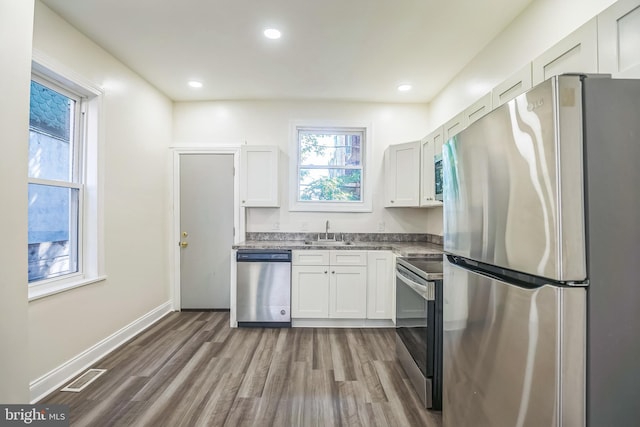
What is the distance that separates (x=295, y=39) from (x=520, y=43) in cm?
174

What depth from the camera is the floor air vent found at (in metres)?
2.11

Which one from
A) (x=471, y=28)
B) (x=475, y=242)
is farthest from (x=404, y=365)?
(x=471, y=28)

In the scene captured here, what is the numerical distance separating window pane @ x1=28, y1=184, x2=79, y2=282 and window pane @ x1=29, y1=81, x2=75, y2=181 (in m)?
0.14

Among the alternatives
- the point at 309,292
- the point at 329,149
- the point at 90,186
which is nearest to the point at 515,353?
the point at 309,292

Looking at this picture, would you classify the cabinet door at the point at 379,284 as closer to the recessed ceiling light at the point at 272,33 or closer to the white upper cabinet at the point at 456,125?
the white upper cabinet at the point at 456,125

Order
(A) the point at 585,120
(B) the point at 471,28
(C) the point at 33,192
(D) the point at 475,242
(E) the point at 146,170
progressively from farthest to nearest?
(E) the point at 146,170 < (B) the point at 471,28 < (C) the point at 33,192 < (D) the point at 475,242 < (A) the point at 585,120

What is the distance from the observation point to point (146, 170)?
3.30 meters

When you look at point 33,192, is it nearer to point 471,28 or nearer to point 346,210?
point 346,210

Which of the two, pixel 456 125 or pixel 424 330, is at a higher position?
pixel 456 125

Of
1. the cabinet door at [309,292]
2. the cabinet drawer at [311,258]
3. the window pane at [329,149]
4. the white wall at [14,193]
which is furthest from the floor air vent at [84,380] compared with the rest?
the window pane at [329,149]

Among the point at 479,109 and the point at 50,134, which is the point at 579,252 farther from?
the point at 50,134

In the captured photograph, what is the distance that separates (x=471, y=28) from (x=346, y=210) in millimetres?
2267

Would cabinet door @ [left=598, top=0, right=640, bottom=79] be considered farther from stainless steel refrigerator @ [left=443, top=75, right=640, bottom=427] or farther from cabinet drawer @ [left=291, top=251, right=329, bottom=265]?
cabinet drawer @ [left=291, top=251, right=329, bottom=265]

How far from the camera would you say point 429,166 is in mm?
3104
